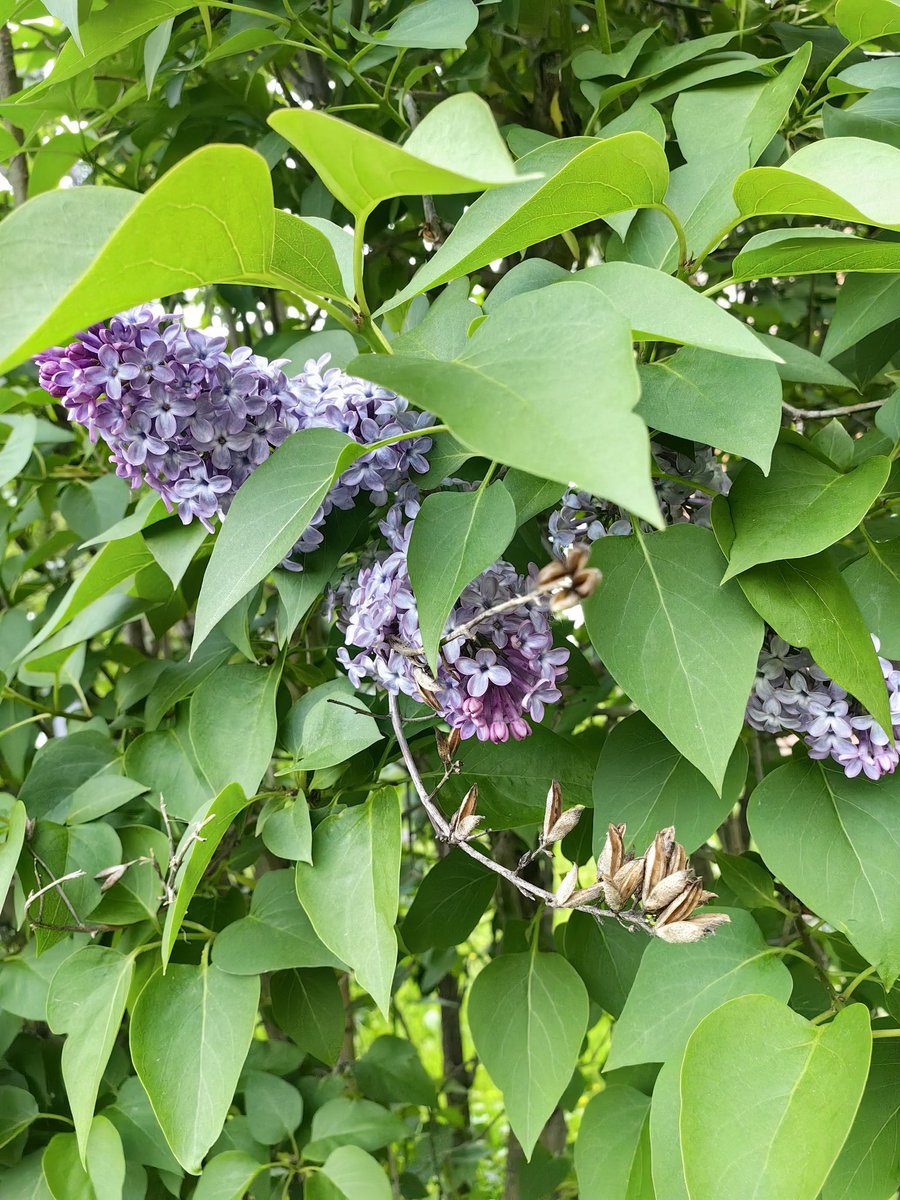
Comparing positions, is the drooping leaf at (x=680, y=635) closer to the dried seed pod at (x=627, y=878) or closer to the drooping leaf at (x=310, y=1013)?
the dried seed pod at (x=627, y=878)

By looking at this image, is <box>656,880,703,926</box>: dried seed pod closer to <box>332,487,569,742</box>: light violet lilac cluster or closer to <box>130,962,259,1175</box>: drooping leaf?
<box>332,487,569,742</box>: light violet lilac cluster

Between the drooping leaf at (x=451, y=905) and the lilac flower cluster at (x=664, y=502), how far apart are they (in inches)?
9.4

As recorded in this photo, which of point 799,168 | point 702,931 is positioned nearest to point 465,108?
point 799,168

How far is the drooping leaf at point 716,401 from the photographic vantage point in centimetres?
40

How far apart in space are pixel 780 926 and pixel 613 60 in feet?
1.93

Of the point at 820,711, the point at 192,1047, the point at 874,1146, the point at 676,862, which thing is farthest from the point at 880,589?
the point at 192,1047

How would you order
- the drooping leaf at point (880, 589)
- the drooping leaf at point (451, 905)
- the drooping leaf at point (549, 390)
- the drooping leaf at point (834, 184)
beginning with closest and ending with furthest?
1. the drooping leaf at point (549, 390)
2. the drooping leaf at point (834, 184)
3. the drooping leaf at point (880, 589)
4. the drooping leaf at point (451, 905)

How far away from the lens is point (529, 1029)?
567mm

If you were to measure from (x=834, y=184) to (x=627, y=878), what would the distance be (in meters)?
0.27

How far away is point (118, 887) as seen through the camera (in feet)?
1.99

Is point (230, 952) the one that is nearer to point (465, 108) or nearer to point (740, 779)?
point (740, 779)

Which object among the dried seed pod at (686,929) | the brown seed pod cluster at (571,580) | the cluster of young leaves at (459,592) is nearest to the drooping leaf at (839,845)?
the cluster of young leaves at (459,592)

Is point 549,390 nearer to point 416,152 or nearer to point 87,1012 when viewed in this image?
point 416,152

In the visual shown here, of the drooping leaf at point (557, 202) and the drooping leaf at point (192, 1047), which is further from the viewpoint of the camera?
the drooping leaf at point (192, 1047)
